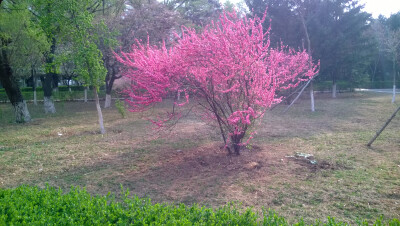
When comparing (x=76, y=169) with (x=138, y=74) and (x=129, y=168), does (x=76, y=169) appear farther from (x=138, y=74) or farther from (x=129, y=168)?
(x=138, y=74)

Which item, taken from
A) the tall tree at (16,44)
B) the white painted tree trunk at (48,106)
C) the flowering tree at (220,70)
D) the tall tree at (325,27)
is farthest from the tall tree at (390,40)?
the white painted tree trunk at (48,106)

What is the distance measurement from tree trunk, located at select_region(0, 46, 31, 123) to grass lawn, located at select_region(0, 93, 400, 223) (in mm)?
2770

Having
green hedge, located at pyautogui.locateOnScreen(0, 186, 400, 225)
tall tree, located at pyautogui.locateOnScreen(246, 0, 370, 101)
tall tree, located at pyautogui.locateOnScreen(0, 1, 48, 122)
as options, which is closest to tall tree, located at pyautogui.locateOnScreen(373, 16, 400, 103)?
tall tree, located at pyautogui.locateOnScreen(246, 0, 370, 101)

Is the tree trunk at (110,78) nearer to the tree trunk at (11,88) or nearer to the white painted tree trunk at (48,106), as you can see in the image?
the white painted tree trunk at (48,106)

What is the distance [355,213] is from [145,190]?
3.25m

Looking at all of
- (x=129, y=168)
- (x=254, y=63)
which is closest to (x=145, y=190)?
(x=129, y=168)

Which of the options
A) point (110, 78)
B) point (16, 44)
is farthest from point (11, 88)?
point (110, 78)

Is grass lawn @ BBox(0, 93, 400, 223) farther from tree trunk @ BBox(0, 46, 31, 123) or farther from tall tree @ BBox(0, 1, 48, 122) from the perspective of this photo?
tall tree @ BBox(0, 1, 48, 122)

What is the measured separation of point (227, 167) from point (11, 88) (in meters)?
11.0

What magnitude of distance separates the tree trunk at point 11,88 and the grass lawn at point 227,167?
2.77 m

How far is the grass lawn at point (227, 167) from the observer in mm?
4695

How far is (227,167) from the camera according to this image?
632cm

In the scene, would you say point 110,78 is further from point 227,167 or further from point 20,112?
point 227,167

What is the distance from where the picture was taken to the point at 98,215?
130 inches
